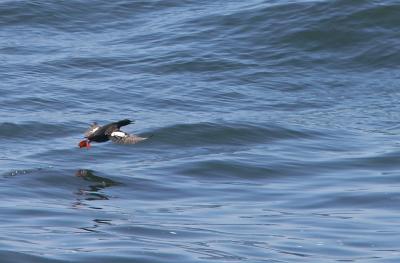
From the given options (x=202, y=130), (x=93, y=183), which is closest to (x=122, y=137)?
(x=93, y=183)

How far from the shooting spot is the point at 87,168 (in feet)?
64.7

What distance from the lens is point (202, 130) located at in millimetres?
22906

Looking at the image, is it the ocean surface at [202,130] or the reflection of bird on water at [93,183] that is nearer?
the ocean surface at [202,130]

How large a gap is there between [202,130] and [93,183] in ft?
15.2

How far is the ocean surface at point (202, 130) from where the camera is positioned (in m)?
14.8

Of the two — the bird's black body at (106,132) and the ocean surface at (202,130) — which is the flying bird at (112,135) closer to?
the bird's black body at (106,132)

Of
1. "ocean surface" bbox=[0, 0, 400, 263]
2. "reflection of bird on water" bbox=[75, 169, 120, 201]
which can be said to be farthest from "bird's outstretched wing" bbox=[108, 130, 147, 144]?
"reflection of bird on water" bbox=[75, 169, 120, 201]

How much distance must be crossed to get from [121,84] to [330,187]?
378 inches

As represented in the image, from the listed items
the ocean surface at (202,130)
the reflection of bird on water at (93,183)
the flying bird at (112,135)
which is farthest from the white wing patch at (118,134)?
the reflection of bird on water at (93,183)

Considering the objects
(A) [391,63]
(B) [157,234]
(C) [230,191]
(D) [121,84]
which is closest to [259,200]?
(C) [230,191]

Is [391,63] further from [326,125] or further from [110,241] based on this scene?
[110,241]

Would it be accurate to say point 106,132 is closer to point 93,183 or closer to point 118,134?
point 118,134

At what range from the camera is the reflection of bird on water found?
17573 millimetres

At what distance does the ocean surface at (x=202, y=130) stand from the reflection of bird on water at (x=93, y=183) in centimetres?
7
